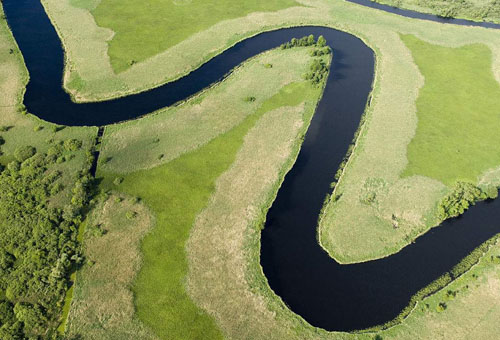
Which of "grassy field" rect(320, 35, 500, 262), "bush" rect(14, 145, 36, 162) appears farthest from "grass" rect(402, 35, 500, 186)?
"bush" rect(14, 145, 36, 162)

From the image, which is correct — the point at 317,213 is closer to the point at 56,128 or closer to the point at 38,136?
the point at 56,128

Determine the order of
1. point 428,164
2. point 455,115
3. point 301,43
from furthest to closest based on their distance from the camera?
point 301,43, point 455,115, point 428,164

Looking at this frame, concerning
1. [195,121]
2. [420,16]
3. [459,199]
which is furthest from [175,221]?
[420,16]

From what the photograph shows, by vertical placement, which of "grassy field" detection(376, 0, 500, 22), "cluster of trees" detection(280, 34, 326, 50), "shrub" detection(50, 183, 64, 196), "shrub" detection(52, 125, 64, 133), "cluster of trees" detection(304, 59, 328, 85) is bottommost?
"shrub" detection(50, 183, 64, 196)

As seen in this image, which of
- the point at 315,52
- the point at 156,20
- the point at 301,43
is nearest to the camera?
the point at 315,52

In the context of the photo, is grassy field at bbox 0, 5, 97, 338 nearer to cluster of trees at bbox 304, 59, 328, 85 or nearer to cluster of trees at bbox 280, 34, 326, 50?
cluster of trees at bbox 304, 59, 328, 85

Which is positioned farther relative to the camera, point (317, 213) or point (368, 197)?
point (368, 197)

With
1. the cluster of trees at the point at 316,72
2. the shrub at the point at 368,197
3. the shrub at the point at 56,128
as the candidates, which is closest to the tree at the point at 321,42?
the cluster of trees at the point at 316,72

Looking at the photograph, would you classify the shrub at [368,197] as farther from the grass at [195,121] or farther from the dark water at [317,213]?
the grass at [195,121]
